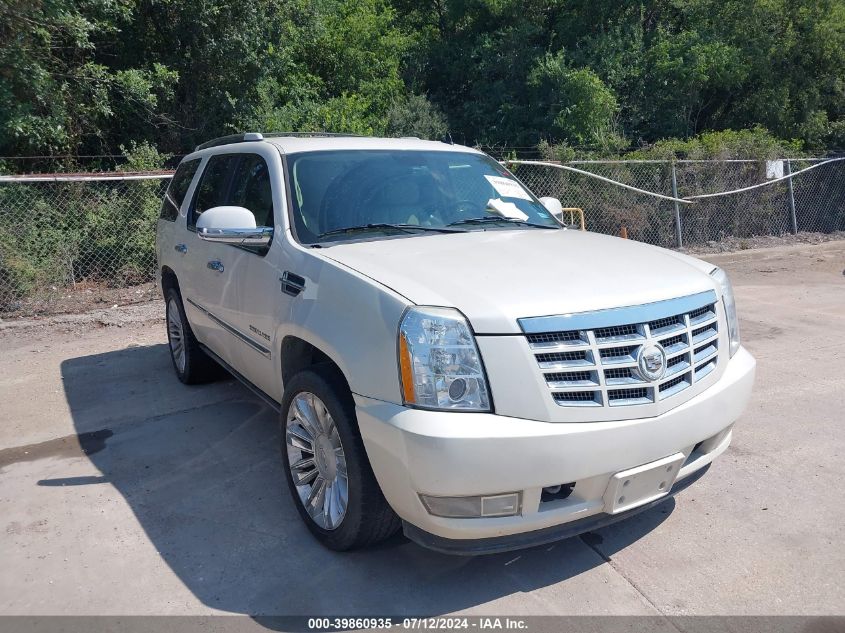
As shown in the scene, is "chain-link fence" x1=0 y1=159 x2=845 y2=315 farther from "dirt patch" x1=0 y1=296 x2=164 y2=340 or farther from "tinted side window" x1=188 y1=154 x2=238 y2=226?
"tinted side window" x1=188 y1=154 x2=238 y2=226

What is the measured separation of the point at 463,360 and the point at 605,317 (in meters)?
0.62

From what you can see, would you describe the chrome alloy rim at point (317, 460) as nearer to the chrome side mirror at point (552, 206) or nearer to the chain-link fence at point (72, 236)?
the chrome side mirror at point (552, 206)

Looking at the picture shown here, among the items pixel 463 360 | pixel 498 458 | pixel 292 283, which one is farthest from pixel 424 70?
pixel 498 458

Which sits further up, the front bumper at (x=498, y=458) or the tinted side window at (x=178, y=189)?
the tinted side window at (x=178, y=189)

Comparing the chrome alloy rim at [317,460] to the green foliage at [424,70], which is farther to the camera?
the green foliage at [424,70]

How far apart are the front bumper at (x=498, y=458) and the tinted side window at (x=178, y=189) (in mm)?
3603

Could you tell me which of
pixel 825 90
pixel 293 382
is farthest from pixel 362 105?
pixel 293 382

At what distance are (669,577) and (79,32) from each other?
10.0 metres

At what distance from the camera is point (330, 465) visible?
3.40 metres

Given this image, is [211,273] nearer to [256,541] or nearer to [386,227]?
[386,227]

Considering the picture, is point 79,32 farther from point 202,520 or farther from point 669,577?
point 669,577

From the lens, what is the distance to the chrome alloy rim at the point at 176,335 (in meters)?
6.07

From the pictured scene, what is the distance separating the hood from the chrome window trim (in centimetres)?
3

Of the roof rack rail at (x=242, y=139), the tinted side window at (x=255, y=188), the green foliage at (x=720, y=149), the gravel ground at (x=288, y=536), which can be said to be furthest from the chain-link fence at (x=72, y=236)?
the green foliage at (x=720, y=149)
